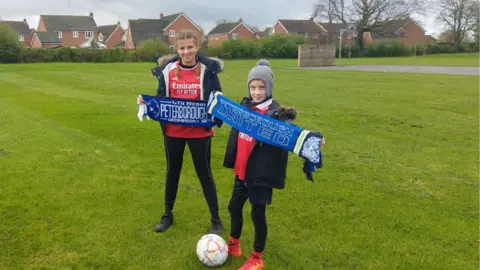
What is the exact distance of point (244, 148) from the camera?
12.7ft

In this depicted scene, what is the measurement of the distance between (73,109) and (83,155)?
5.58 m

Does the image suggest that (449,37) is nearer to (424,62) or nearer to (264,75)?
(424,62)

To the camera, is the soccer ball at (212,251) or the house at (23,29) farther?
the house at (23,29)

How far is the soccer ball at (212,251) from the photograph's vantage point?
399cm

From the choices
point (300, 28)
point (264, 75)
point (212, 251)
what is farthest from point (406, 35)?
point (212, 251)

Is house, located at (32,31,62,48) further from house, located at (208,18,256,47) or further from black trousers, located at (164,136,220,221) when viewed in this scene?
black trousers, located at (164,136,220,221)

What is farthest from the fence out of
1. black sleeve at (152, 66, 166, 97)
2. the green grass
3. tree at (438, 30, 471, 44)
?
tree at (438, 30, 471, 44)

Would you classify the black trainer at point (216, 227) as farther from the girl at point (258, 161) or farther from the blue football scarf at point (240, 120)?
the blue football scarf at point (240, 120)

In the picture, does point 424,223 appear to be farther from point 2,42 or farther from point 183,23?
point 183,23

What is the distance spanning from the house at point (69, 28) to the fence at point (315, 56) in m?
58.5

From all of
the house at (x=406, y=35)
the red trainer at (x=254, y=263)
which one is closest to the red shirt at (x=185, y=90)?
the red trainer at (x=254, y=263)

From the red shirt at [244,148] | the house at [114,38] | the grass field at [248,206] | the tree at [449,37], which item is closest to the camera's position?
the red shirt at [244,148]

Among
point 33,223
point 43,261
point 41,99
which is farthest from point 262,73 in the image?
point 41,99

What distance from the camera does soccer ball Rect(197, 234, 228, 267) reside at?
3992 millimetres
